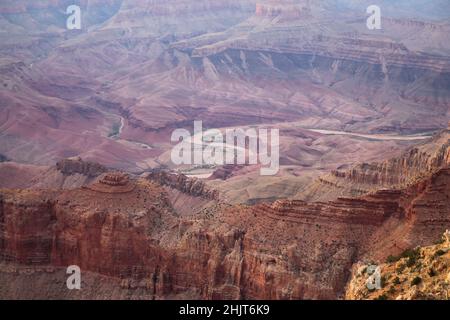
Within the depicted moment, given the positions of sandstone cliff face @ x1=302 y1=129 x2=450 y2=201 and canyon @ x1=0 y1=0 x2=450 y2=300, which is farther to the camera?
sandstone cliff face @ x1=302 y1=129 x2=450 y2=201

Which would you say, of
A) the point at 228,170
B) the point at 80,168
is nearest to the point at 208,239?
the point at 80,168

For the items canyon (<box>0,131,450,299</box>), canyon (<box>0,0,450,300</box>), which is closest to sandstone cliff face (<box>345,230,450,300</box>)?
canyon (<box>0,0,450,300</box>)

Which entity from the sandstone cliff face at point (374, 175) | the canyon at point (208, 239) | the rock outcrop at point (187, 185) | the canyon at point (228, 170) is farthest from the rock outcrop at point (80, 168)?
the canyon at point (208, 239)

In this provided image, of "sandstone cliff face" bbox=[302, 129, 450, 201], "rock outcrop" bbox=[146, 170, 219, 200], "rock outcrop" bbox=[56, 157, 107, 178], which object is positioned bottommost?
"rock outcrop" bbox=[146, 170, 219, 200]

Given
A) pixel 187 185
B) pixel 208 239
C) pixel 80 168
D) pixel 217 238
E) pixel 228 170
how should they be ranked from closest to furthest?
pixel 217 238, pixel 208 239, pixel 187 185, pixel 80 168, pixel 228 170

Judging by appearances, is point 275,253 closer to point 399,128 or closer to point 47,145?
point 47,145

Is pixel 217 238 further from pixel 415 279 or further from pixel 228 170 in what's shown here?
pixel 228 170

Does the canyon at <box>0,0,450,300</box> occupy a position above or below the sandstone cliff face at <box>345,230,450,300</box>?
below

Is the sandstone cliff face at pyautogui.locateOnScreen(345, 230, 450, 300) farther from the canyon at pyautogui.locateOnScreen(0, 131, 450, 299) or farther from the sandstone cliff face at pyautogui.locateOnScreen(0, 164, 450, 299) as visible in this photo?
the canyon at pyautogui.locateOnScreen(0, 131, 450, 299)
